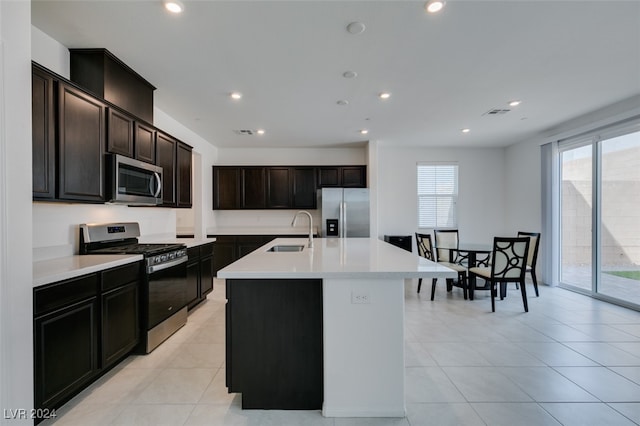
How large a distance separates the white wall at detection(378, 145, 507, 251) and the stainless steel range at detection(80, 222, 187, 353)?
13.9 ft

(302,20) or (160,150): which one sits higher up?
(302,20)

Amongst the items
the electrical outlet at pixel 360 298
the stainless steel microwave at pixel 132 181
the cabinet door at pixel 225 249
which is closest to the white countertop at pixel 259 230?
the cabinet door at pixel 225 249

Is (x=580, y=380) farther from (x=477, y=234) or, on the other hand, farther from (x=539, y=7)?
(x=477, y=234)

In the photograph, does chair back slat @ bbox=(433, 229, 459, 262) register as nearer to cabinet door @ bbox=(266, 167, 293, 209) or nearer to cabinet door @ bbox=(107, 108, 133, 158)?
cabinet door @ bbox=(266, 167, 293, 209)

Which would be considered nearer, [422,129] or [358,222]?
[422,129]

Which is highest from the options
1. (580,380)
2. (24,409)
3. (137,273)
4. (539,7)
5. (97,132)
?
(539,7)

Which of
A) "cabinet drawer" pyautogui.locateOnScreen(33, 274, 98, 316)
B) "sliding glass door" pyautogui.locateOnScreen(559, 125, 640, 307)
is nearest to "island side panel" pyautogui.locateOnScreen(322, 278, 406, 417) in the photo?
"cabinet drawer" pyautogui.locateOnScreen(33, 274, 98, 316)

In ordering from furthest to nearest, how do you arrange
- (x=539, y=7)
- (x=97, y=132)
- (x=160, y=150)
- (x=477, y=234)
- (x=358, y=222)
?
(x=477, y=234) → (x=358, y=222) → (x=160, y=150) → (x=97, y=132) → (x=539, y=7)

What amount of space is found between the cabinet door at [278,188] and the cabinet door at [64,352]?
4013 millimetres

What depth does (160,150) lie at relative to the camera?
312 centimetres

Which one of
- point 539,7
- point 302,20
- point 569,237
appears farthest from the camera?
point 569,237

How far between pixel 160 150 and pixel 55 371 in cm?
219

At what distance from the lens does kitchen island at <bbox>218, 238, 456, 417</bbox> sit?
5.49 ft

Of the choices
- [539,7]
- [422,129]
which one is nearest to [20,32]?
[539,7]
